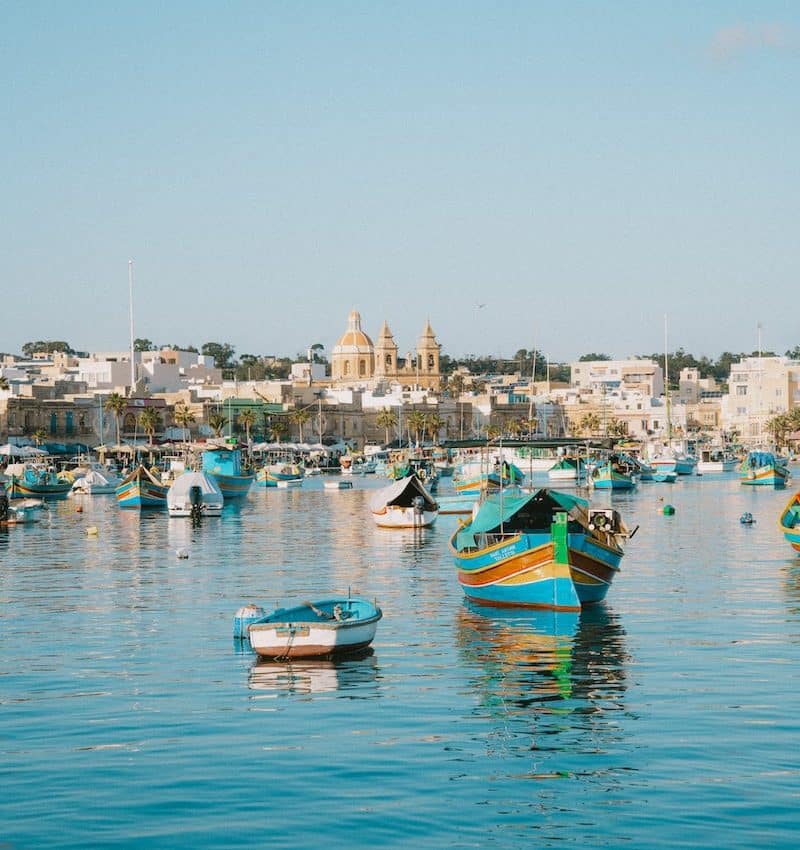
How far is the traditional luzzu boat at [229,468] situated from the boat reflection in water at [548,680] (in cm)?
6957

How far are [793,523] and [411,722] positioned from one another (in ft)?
110

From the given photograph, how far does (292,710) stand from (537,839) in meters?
8.46

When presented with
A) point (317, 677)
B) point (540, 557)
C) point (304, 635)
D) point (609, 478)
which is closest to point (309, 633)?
point (304, 635)

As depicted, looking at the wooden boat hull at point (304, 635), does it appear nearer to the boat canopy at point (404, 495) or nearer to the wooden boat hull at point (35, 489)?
the boat canopy at point (404, 495)

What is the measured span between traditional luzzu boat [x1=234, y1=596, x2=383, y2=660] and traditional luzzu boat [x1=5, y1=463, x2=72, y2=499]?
265 feet

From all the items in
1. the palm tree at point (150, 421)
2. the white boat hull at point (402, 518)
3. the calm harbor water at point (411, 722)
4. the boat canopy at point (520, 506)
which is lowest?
the calm harbor water at point (411, 722)

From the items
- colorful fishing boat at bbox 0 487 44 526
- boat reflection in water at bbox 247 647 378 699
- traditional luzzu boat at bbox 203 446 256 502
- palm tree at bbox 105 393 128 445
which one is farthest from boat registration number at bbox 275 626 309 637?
palm tree at bbox 105 393 128 445

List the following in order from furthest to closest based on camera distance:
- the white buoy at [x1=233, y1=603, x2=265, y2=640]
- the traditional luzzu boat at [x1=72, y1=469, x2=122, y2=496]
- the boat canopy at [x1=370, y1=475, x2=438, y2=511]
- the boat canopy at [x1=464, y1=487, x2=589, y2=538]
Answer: the traditional luzzu boat at [x1=72, y1=469, x2=122, y2=496] < the boat canopy at [x1=370, y1=475, x2=438, y2=511] < the boat canopy at [x1=464, y1=487, x2=589, y2=538] < the white buoy at [x1=233, y1=603, x2=265, y2=640]

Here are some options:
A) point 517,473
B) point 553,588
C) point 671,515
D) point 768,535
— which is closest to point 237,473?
point 517,473

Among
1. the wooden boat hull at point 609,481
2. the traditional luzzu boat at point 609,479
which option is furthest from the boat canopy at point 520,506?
the wooden boat hull at point 609,481

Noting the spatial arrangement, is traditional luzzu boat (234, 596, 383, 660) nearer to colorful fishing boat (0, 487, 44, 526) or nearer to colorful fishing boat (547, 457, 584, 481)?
colorful fishing boat (0, 487, 44, 526)

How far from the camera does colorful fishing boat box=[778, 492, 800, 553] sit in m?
55.8

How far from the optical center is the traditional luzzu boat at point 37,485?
376 ft

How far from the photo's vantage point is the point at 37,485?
12006cm
